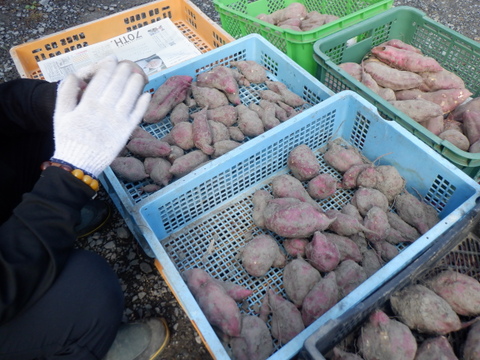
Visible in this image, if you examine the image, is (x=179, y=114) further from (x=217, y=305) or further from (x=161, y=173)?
(x=217, y=305)

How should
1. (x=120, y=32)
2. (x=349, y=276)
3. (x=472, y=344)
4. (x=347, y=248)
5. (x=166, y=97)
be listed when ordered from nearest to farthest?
(x=472, y=344)
(x=349, y=276)
(x=347, y=248)
(x=166, y=97)
(x=120, y=32)

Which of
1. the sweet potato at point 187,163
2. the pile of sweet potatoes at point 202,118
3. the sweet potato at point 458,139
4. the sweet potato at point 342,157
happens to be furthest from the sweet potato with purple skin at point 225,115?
the sweet potato at point 458,139

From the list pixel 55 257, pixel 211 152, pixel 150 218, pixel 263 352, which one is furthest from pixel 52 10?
pixel 263 352

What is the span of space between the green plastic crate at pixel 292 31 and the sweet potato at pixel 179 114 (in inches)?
28.4

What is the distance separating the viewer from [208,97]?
82.7 inches

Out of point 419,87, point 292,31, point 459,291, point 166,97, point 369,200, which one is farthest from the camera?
point 419,87

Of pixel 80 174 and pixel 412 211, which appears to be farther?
pixel 412 211

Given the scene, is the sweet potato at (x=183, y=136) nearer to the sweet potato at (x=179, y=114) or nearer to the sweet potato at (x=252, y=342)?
the sweet potato at (x=179, y=114)

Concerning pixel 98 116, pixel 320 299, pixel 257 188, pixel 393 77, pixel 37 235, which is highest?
pixel 98 116

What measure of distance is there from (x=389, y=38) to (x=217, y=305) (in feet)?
6.84

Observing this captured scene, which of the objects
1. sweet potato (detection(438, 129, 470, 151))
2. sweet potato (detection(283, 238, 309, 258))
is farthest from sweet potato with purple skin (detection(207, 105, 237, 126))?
sweet potato (detection(438, 129, 470, 151))

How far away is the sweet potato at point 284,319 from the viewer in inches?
53.6

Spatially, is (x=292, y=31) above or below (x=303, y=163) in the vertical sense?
above

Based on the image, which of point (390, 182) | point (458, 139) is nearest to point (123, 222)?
point (390, 182)
